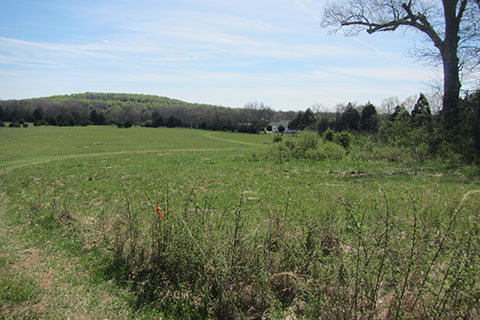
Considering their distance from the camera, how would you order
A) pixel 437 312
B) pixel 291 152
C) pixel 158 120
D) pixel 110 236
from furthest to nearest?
pixel 158 120 → pixel 291 152 → pixel 110 236 → pixel 437 312

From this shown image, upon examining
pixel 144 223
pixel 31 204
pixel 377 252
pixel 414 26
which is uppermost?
pixel 414 26

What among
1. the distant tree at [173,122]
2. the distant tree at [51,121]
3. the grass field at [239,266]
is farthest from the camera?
the distant tree at [173,122]

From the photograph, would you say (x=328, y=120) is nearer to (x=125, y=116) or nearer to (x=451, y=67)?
(x=451, y=67)

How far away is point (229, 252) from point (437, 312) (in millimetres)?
2047

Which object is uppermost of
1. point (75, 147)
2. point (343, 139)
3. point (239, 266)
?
point (343, 139)

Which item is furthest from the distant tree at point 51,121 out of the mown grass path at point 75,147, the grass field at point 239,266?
the grass field at point 239,266

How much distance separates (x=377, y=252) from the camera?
2877 mm

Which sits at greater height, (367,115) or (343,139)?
(367,115)

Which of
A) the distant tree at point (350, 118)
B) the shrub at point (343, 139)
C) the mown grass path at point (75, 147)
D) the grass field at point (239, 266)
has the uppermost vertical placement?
the distant tree at point (350, 118)

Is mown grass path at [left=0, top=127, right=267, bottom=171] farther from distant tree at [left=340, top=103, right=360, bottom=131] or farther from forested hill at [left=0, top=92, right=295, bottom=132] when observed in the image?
forested hill at [left=0, top=92, right=295, bottom=132]

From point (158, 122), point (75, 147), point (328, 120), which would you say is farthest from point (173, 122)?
point (75, 147)

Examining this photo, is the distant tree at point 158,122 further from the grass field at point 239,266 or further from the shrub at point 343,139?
the grass field at point 239,266

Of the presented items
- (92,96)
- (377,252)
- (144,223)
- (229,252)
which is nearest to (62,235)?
(144,223)

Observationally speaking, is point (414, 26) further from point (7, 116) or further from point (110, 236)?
point (7, 116)
